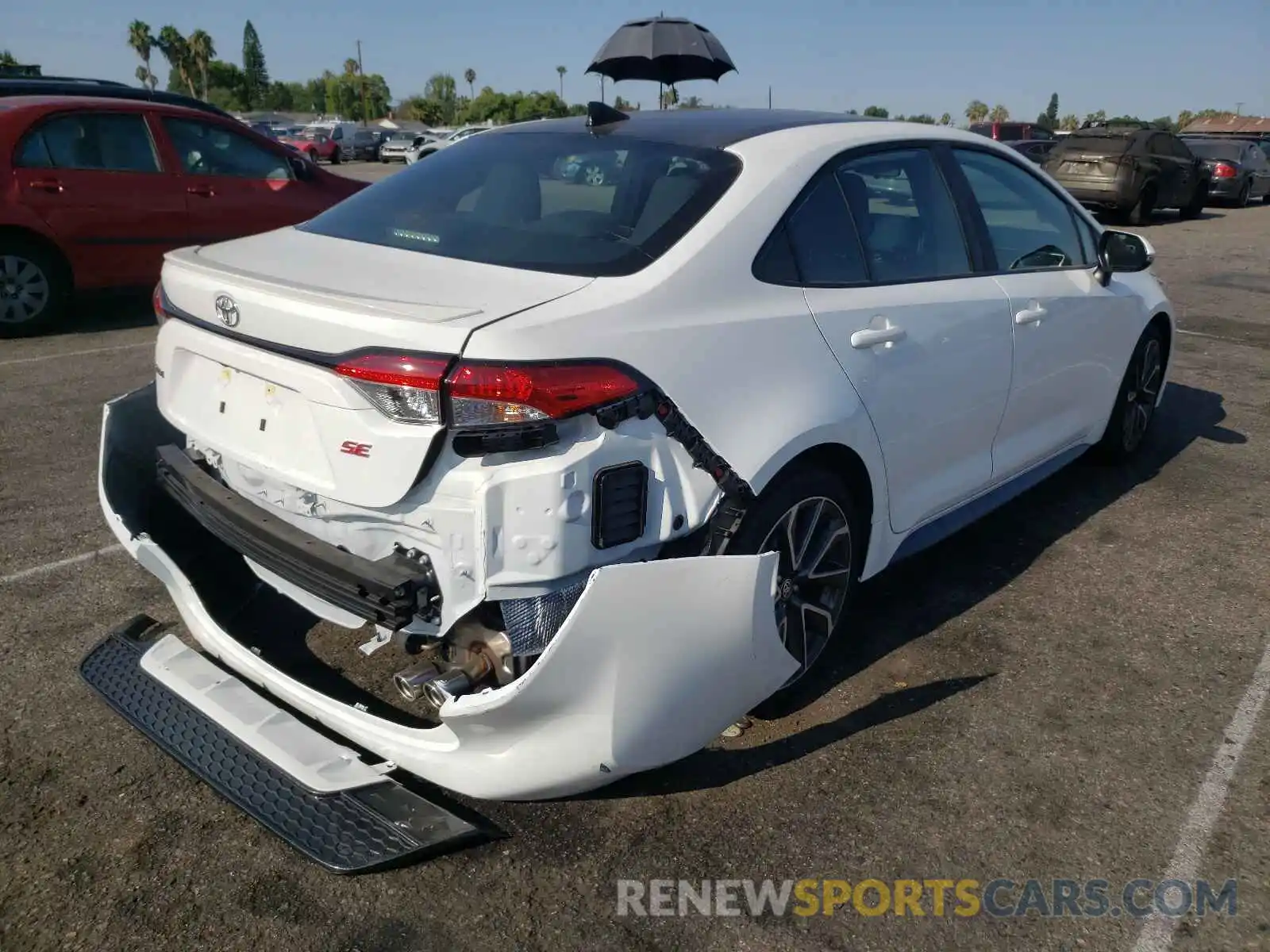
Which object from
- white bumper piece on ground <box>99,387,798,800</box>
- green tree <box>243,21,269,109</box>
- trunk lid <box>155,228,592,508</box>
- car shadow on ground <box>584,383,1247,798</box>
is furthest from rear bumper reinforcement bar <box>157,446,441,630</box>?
green tree <box>243,21,269,109</box>

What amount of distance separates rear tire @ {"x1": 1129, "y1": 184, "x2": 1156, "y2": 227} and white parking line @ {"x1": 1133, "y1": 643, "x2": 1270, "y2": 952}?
51.9 ft

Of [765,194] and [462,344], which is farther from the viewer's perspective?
[765,194]

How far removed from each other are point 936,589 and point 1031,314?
109cm

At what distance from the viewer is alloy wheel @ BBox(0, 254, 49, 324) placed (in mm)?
7492

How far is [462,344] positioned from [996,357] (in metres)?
2.20

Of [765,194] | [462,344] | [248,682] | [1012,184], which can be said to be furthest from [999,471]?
[248,682]

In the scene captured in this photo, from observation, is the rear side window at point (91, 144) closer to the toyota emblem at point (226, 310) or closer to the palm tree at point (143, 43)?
the toyota emblem at point (226, 310)

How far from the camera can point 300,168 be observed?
8.81 m

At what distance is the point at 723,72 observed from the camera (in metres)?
14.9

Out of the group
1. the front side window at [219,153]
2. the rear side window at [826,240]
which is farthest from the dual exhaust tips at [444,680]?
the front side window at [219,153]

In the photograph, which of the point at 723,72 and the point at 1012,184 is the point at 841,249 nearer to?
the point at 1012,184

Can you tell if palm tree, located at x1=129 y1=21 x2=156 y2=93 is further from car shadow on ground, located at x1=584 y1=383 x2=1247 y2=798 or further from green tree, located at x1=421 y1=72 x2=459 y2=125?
car shadow on ground, located at x1=584 y1=383 x2=1247 y2=798

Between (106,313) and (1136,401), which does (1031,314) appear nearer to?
(1136,401)

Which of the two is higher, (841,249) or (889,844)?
(841,249)
